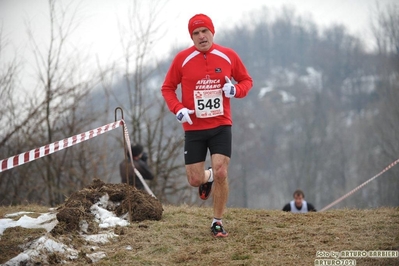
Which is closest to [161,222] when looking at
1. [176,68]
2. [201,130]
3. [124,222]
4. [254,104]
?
[124,222]

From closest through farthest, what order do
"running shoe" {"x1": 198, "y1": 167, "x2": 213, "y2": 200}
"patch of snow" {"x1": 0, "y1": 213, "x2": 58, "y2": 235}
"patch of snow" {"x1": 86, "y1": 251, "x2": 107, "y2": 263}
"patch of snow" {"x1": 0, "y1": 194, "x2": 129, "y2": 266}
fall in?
"patch of snow" {"x1": 0, "y1": 194, "x2": 129, "y2": 266} < "patch of snow" {"x1": 86, "y1": 251, "x2": 107, "y2": 263} < "patch of snow" {"x1": 0, "y1": 213, "x2": 58, "y2": 235} < "running shoe" {"x1": 198, "y1": 167, "x2": 213, "y2": 200}

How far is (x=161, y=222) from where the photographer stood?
27.2ft

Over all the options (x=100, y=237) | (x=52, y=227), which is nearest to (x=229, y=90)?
(x=100, y=237)

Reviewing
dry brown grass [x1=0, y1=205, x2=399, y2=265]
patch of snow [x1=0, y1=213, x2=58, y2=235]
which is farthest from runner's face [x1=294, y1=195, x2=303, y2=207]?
patch of snow [x1=0, y1=213, x2=58, y2=235]

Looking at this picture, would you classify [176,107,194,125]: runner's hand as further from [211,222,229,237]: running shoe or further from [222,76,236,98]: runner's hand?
[211,222,229,237]: running shoe

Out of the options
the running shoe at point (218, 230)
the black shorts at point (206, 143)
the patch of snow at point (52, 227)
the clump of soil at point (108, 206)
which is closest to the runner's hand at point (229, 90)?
the black shorts at point (206, 143)

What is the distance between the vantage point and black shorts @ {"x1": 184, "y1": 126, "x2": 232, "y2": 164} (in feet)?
24.6

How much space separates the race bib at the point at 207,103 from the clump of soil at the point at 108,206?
1.55 meters

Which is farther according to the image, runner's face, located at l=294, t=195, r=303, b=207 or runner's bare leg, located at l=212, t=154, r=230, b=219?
runner's face, located at l=294, t=195, r=303, b=207

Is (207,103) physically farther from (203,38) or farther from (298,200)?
(298,200)

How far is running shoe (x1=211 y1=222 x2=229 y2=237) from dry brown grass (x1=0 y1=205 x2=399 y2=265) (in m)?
0.08

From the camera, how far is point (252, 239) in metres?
7.37

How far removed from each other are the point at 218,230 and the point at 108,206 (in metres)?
1.80

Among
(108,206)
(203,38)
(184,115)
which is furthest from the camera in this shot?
(108,206)
